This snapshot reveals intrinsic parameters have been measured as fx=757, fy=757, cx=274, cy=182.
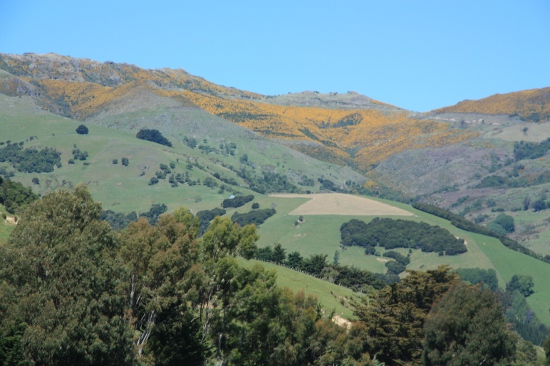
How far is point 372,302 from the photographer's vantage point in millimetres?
81500

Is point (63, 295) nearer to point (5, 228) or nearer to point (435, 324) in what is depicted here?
point (435, 324)

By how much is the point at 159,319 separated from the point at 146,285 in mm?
4101

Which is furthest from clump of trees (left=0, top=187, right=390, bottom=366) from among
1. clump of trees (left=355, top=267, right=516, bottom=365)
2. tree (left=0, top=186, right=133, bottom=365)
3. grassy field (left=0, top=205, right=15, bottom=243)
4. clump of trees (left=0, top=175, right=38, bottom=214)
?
clump of trees (left=0, top=175, right=38, bottom=214)

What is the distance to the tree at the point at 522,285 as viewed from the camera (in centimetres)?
18838

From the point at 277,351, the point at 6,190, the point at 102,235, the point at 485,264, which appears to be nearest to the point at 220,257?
the point at 277,351

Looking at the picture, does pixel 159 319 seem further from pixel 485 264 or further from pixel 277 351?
pixel 485 264

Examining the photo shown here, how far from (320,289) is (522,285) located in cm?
10627

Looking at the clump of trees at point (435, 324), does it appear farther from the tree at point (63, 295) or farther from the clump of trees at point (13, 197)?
the clump of trees at point (13, 197)

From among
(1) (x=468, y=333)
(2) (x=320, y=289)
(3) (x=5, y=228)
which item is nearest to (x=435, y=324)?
(1) (x=468, y=333)

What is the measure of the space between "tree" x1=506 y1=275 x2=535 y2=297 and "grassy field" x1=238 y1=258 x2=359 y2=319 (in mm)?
93858

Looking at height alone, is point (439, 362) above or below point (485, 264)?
above

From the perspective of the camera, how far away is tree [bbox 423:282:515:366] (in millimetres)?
65562

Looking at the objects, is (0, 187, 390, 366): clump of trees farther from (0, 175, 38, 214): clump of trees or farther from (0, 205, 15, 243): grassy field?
(0, 175, 38, 214): clump of trees

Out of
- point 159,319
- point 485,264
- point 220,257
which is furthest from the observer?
point 485,264
